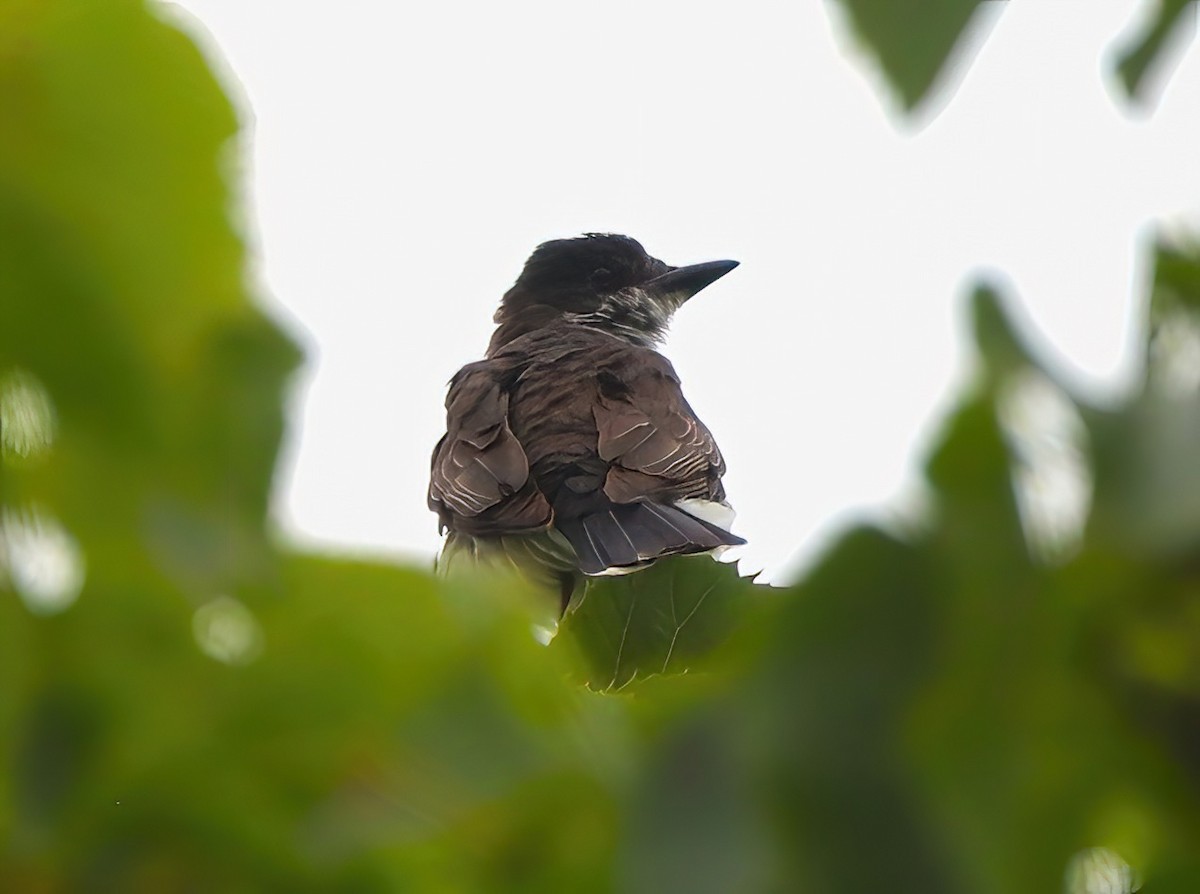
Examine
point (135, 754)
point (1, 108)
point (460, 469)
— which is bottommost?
point (460, 469)

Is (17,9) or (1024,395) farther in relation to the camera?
(17,9)

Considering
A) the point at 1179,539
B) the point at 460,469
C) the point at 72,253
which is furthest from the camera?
the point at 460,469

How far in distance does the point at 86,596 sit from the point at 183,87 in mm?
210

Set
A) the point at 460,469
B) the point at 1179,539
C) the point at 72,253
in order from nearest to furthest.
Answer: the point at 1179,539 → the point at 72,253 → the point at 460,469

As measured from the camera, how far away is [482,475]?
6215 mm

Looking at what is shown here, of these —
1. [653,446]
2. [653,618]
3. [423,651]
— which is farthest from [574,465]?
[423,651]

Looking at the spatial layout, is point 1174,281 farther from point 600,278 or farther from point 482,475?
point 600,278

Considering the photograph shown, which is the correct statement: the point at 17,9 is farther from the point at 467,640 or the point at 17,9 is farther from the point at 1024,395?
the point at 1024,395

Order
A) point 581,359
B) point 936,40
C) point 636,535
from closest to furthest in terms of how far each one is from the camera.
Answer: point 936,40
point 636,535
point 581,359

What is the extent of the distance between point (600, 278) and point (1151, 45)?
26.9ft

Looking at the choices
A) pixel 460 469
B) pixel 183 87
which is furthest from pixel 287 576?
pixel 460 469

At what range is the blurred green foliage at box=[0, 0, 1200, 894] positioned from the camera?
1.71 ft

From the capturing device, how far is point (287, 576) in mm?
621

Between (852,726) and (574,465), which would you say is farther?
(574,465)
